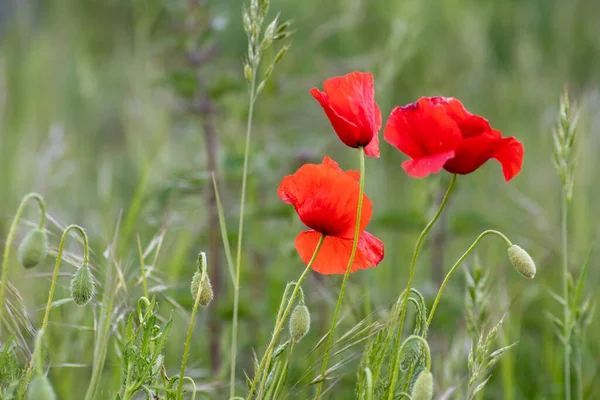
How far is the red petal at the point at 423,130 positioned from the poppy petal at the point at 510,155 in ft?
0.19

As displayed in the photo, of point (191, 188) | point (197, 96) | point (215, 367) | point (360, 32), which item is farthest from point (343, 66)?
point (360, 32)

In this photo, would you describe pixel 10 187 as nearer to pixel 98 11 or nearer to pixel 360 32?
pixel 360 32

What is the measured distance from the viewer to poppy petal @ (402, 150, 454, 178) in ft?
2.73

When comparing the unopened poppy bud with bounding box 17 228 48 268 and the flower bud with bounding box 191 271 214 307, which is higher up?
the unopened poppy bud with bounding box 17 228 48 268

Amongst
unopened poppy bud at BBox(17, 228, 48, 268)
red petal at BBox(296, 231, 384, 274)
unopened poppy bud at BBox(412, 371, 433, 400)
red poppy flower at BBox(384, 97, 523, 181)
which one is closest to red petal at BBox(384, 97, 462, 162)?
red poppy flower at BBox(384, 97, 523, 181)

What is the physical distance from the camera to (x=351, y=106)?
2.86ft

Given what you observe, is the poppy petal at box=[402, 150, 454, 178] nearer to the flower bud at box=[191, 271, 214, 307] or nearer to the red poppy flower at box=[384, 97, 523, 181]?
the red poppy flower at box=[384, 97, 523, 181]

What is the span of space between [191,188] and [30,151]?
3.92ft

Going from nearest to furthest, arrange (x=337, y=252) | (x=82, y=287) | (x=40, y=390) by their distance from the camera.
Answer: (x=40, y=390) → (x=82, y=287) → (x=337, y=252)

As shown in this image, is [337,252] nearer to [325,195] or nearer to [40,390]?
[325,195]

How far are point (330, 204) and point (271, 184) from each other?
4.19 ft

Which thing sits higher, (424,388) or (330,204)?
(330,204)

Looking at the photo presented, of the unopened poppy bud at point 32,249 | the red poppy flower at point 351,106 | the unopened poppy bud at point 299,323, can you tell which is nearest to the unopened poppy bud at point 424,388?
the unopened poppy bud at point 299,323

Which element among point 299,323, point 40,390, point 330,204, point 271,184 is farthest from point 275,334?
point 271,184
